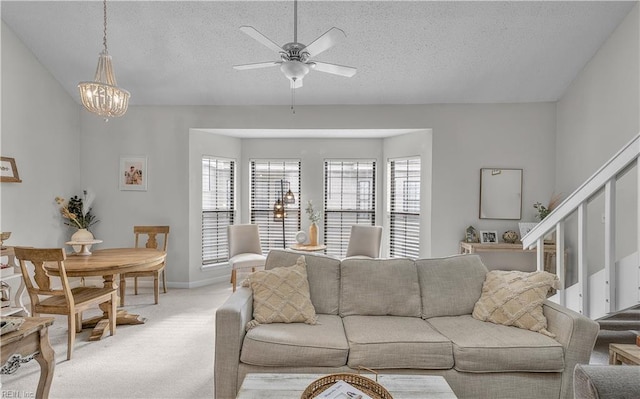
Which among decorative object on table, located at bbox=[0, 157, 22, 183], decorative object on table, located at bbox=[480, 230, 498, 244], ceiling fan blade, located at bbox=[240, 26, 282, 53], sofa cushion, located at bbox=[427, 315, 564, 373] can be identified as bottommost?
sofa cushion, located at bbox=[427, 315, 564, 373]

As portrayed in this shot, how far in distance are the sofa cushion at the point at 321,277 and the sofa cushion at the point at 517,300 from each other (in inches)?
44.4

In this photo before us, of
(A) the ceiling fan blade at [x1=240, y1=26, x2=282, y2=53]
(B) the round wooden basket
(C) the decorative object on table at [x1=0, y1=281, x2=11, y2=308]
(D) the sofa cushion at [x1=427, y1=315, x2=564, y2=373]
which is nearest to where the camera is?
(B) the round wooden basket

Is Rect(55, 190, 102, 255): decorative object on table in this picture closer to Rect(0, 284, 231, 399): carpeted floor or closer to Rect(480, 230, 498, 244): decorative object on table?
Rect(0, 284, 231, 399): carpeted floor

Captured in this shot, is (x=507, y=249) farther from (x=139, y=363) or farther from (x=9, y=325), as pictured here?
(x=9, y=325)

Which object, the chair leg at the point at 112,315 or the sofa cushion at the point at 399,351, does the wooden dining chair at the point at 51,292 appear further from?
the sofa cushion at the point at 399,351

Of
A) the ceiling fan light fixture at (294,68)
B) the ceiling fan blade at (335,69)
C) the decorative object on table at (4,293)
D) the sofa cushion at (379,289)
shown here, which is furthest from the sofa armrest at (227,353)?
the ceiling fan blade at (335,69)

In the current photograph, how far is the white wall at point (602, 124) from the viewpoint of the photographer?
3895 millimetres

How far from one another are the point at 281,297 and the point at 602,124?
4452 millimetres

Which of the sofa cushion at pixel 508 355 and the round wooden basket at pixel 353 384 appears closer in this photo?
the round wooden basket at pixel 353 384

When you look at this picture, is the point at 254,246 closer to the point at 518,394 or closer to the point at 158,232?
the point at 158,232

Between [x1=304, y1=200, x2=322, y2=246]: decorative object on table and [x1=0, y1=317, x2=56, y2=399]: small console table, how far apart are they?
12.2 feet

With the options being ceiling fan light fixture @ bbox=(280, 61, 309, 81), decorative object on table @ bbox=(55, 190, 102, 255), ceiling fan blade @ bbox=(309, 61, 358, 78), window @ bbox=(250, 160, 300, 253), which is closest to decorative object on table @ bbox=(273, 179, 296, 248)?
window @ bbox=(250, 160, 300, 253)

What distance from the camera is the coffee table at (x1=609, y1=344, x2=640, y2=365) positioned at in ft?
7.72

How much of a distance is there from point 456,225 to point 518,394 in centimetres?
327
